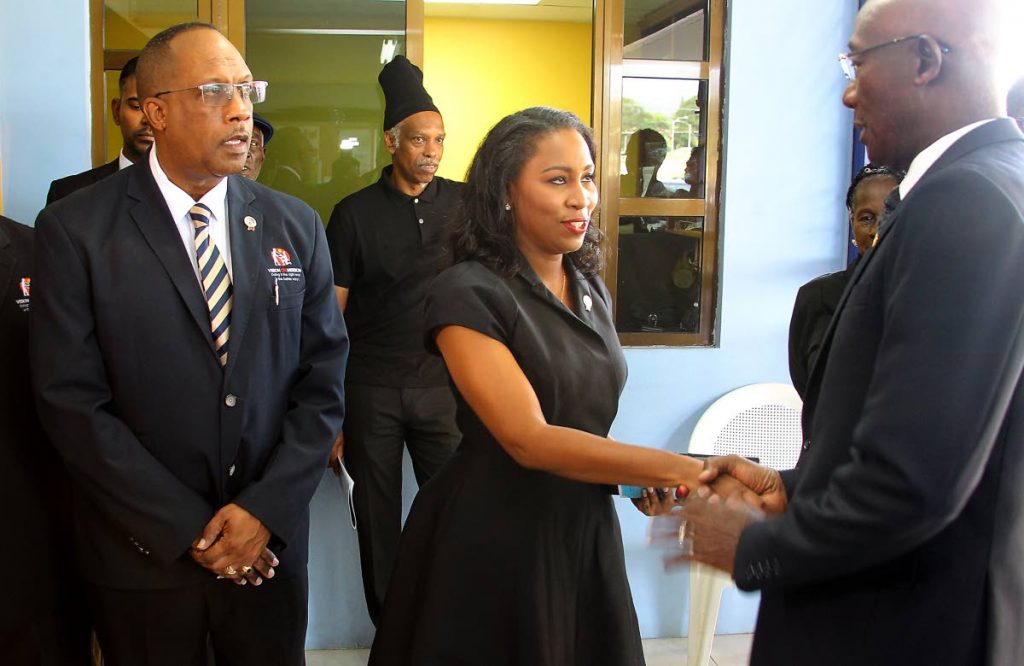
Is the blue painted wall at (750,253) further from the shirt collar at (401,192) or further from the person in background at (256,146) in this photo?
the person in background at (256,146)

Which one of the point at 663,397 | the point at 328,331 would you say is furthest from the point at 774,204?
the point at 328,331

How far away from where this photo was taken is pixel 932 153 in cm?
118

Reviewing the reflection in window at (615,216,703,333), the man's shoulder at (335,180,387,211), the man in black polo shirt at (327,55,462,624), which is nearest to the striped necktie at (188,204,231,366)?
the man in black polo shirt at (327,55,462,624)

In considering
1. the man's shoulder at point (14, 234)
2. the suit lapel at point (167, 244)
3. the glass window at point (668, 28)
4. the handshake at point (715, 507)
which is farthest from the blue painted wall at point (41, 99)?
the handshake at point (715, 507)

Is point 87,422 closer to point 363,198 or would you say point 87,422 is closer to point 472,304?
point 472,304

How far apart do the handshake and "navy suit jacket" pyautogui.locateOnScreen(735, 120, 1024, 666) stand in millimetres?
57

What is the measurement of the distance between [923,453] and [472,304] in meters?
0.91

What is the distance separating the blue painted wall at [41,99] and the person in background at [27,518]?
1092 millimetres

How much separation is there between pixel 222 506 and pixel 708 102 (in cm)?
244

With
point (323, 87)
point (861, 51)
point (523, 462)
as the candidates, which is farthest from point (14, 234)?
point (323, 87)

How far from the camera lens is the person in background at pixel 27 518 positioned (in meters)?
1.95

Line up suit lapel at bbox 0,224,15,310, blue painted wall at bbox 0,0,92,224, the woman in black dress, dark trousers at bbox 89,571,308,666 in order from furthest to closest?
1. blue painted wall at bbox 0,0,92,224
2. suit lapel at bbox 0,224,15,310
3. dark trousers at bbox 89,571,308,666
4. the woman in black dress

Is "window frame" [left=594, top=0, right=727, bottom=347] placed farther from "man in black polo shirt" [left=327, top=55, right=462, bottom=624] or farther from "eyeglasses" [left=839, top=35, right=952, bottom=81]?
"eyeglasses" [left=839, top=35, right=952, bottom=81]

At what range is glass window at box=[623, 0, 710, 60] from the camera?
11.6 feet
